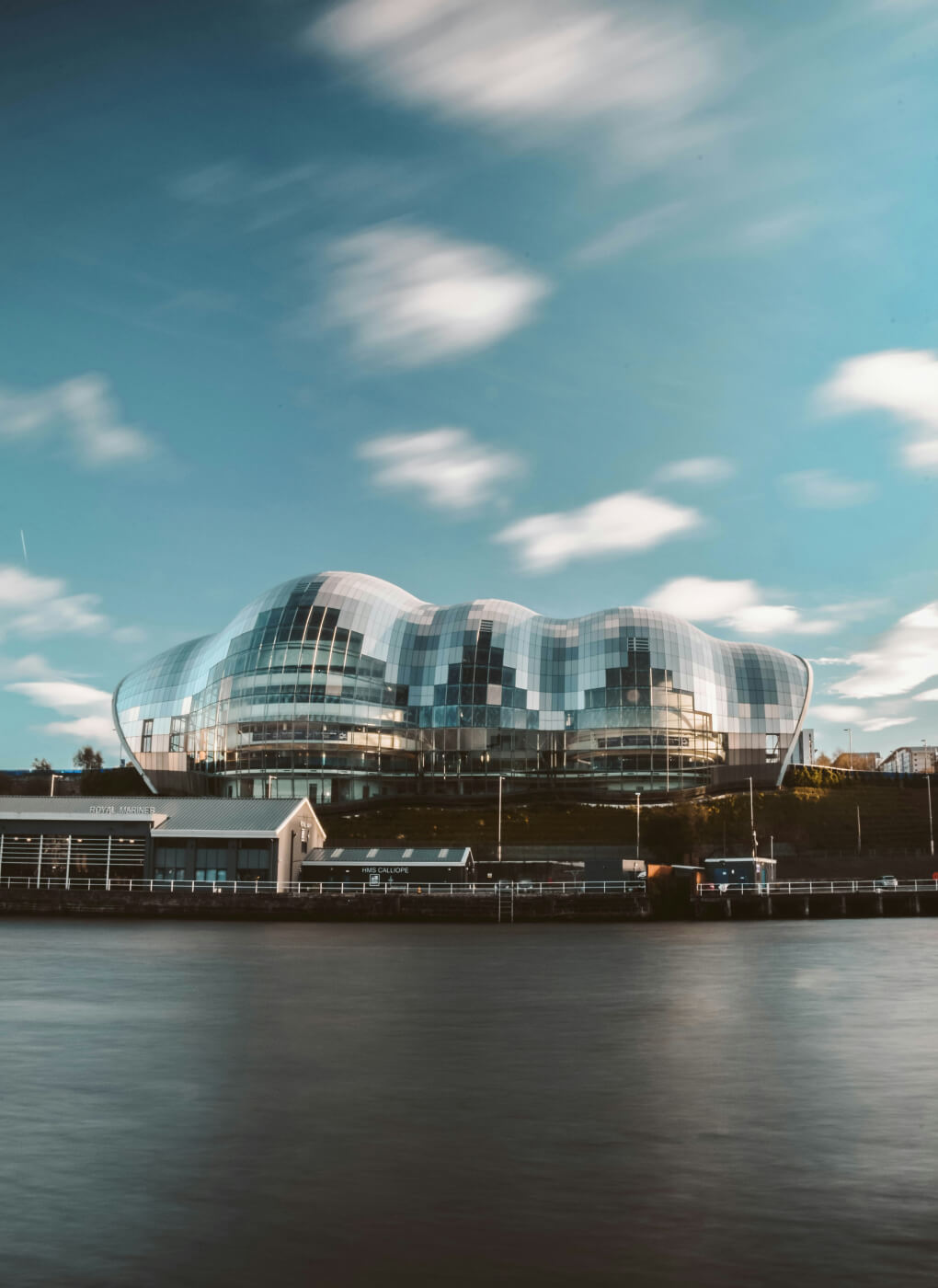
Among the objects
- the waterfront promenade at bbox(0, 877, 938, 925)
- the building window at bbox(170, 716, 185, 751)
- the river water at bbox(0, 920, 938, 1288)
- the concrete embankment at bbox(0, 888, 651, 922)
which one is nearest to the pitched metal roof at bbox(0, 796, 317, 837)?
the waterfront promenade at bbox(0, 877, 938, 925)

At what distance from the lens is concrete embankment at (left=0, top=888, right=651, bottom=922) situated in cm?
8000

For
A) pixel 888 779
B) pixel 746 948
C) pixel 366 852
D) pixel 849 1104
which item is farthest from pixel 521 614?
pixel 849 1104

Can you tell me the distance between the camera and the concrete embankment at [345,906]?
262 ft

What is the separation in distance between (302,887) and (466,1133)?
7181 centimetres

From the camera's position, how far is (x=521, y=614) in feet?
498

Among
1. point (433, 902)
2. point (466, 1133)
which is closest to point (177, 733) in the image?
point (433, 902)

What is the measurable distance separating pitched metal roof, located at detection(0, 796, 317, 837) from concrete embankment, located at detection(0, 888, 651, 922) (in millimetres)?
6510

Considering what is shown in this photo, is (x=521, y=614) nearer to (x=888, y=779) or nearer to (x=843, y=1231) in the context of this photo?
(x=888, y=779)

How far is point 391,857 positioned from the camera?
9519 centimetres

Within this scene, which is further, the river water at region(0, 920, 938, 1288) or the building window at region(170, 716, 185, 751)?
the building window at region(170, 716, 185, 751)

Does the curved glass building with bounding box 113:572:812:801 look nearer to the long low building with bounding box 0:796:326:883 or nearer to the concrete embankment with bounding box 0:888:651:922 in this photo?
the long low building with bounding box 0:796:326:883

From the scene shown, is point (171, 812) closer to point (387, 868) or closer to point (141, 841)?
point (141, 841)

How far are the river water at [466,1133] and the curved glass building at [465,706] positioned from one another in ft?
326

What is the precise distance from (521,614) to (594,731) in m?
19.0
